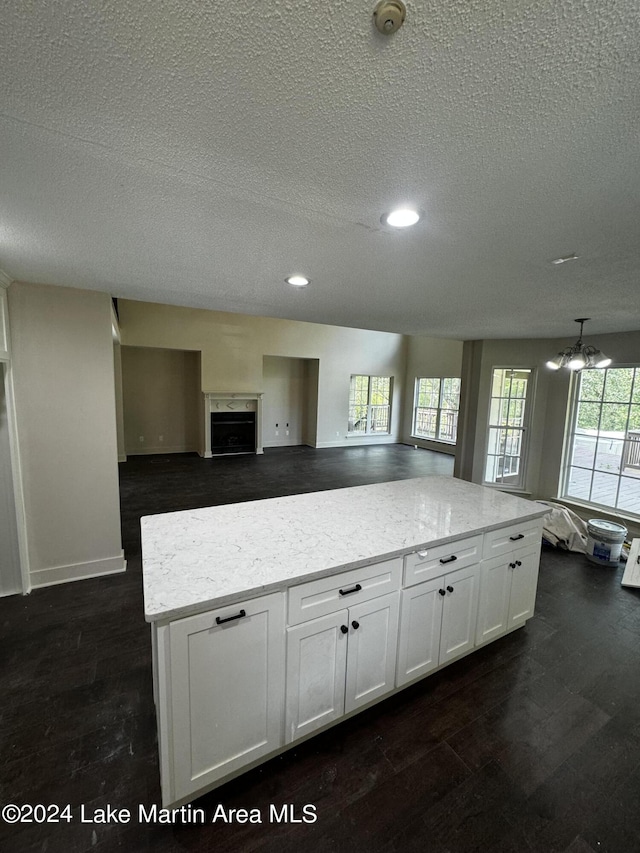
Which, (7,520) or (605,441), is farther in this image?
(605,441)

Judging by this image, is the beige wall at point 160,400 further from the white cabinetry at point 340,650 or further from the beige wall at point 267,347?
the white cabinetry at point 340,650

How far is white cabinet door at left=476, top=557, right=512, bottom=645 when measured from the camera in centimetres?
218

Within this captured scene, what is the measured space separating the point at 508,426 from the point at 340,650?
16.9 ft

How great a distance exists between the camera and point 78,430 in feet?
9.63

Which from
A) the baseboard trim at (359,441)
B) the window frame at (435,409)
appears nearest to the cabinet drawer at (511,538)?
the window frame at (435,409)

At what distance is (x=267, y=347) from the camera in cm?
835

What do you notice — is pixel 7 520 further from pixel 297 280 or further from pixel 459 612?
pixel 459 612

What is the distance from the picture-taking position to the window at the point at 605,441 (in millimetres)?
4508

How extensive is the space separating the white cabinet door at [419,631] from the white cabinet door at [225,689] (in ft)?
2.28

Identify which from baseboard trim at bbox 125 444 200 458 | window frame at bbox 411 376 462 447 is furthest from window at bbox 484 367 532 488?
baseboard trim at bbox 125 444 200 458

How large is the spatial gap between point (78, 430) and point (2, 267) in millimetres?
1249

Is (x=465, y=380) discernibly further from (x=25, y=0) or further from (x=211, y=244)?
(x=25, y=0)

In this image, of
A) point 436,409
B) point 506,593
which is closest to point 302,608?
point 506,593

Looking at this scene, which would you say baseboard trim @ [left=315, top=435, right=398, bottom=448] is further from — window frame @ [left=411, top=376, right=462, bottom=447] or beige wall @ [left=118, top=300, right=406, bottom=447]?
window frame @ [left=411, top=376, right=462, bottom=447]
